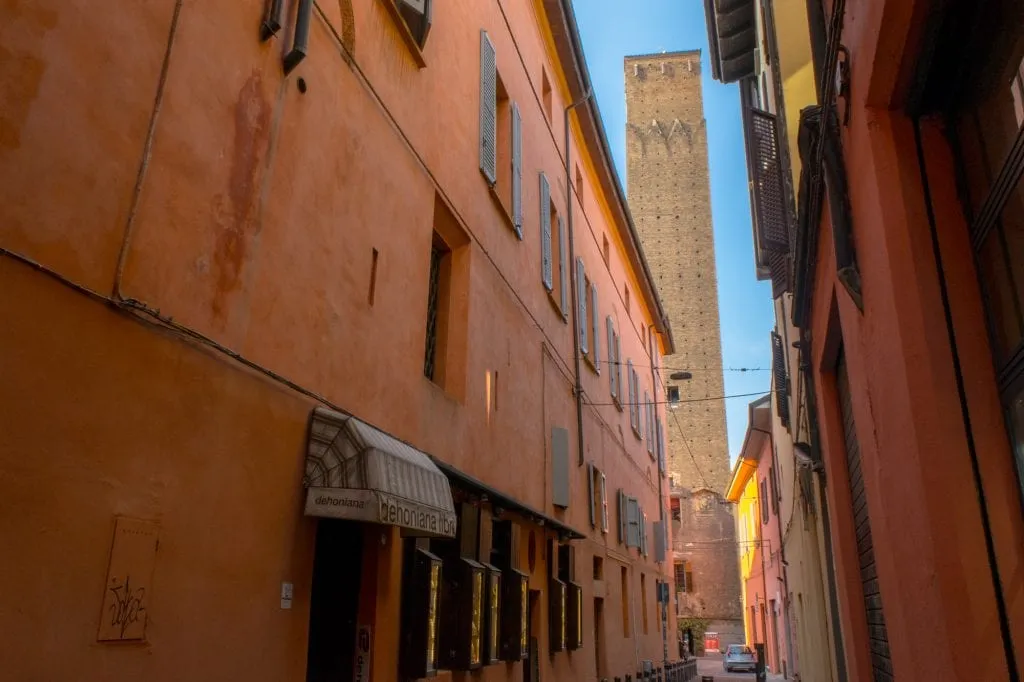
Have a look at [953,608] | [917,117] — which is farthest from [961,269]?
[953,608]

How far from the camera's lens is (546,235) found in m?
11.8

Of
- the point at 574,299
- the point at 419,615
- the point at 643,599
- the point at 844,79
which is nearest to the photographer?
the point at 844,79

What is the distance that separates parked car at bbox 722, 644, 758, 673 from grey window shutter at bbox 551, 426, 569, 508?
20768 mm

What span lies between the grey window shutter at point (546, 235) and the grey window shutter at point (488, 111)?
81.9 inches

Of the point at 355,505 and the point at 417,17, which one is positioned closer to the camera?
the point at 355,505

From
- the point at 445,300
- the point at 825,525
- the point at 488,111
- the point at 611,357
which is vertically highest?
the point at 488,111

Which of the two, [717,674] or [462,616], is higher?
[462,616]

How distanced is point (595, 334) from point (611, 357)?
68.4 inches

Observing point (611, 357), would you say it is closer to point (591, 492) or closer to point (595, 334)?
point (595, 334)

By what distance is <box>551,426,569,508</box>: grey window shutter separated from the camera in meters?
11.0

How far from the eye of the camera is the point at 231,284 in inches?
171

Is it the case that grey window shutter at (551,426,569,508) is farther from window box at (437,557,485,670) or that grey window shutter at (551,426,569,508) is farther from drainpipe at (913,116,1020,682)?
drainpipe at (913,116,1020,682)

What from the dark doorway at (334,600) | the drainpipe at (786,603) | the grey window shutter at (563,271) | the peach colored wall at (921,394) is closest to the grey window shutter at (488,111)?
the grey window shutter at (563,271)

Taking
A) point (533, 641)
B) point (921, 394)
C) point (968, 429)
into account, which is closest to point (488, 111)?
point (533, 641)
